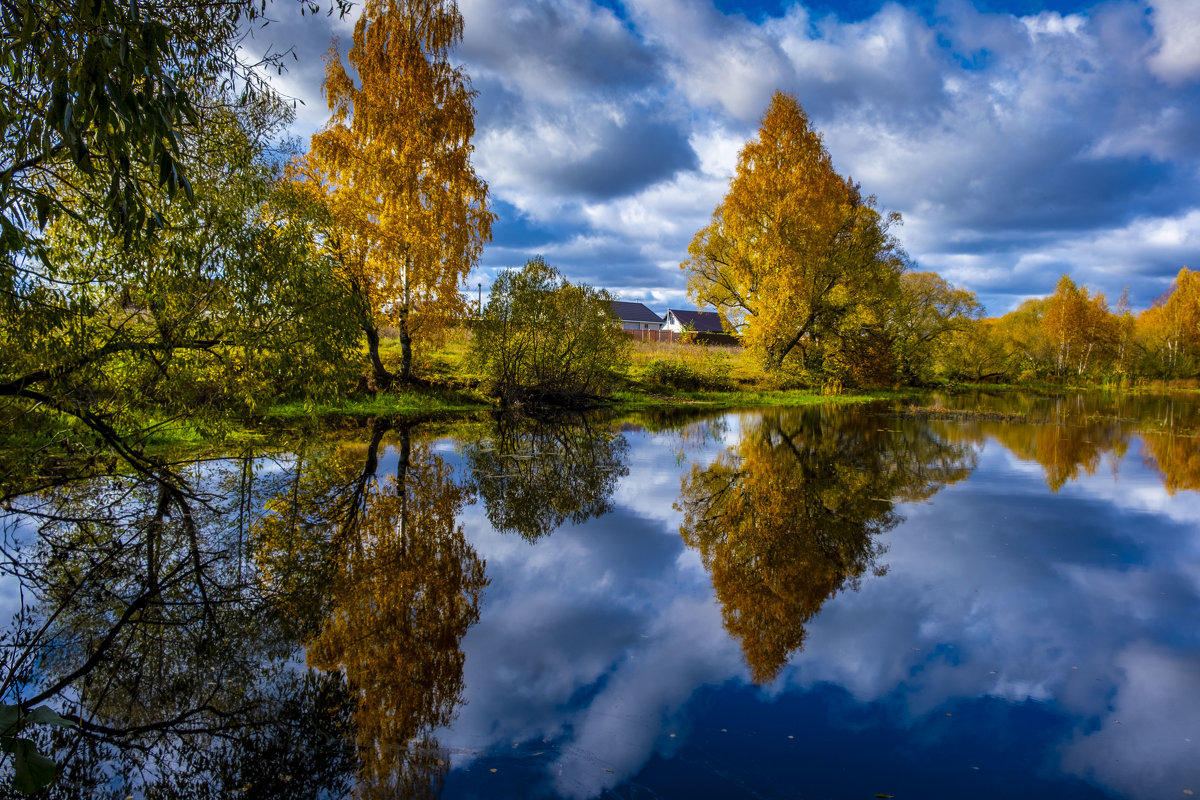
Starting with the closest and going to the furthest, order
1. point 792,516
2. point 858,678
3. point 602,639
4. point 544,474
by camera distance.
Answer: point 858,678
point 602,639
point 792,516
point 544,474

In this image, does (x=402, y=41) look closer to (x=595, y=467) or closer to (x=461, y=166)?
(x=461, y=166)

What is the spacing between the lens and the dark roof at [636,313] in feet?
271

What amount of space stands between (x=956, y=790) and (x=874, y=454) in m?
11.3

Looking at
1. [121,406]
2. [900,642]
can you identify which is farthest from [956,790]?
[121,406]

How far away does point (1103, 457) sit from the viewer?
13.8 metres

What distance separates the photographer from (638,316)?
8425cm

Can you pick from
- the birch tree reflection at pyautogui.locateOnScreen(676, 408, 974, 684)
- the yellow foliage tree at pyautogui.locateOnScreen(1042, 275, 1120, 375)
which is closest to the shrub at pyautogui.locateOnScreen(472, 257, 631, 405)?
the birch tree reflection at pyautogui.locateOnScreen(676, 408, 974, 684)

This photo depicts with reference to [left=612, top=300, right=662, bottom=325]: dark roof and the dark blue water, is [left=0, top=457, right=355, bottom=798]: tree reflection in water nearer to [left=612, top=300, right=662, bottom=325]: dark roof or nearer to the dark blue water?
the dark blue water

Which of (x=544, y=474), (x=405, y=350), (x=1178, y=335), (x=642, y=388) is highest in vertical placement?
(x=1178, y=335)

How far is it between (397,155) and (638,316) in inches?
2596

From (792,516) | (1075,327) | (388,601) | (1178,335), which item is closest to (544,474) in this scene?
(792,516)

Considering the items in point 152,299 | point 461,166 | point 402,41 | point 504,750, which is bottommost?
point 504,750

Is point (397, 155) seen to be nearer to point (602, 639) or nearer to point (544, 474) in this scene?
point (544, 474)

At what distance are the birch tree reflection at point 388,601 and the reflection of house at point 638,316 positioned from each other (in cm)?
7255
